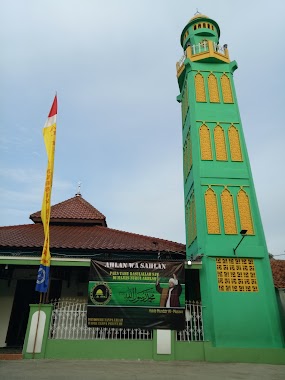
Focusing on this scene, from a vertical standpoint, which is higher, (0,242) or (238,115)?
(238,115)

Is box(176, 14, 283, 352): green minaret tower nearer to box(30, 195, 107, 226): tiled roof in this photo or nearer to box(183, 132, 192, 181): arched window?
box(183, 132, 192, 181): arched window

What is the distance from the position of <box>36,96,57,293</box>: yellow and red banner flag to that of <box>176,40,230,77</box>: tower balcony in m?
6.95

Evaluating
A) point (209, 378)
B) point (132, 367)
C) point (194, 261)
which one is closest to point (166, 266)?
point (194, 261)

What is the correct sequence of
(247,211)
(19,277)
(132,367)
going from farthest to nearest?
(19,277) → (247,211) → (132,367)

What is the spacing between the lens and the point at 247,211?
10445 mm

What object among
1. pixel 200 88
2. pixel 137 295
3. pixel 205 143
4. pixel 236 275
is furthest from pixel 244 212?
pixel 200 88

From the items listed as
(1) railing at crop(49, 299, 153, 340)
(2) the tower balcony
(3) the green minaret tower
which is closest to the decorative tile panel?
(3) the green minaret tower

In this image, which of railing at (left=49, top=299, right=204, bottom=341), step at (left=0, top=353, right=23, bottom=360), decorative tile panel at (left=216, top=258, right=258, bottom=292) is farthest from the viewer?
decorative tile panel at (left=216, top=258, right=258, bottom=292)

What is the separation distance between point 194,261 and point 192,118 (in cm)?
620

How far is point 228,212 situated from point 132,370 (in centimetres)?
618

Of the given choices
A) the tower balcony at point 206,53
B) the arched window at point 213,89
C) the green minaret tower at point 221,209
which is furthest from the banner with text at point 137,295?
the tower balcony at point 206,53

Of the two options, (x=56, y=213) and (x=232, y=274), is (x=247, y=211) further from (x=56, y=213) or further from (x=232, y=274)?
(x=56, y=213)

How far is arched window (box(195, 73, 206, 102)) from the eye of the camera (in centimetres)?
1263

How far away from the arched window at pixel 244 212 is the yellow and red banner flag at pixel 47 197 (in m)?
6.75
